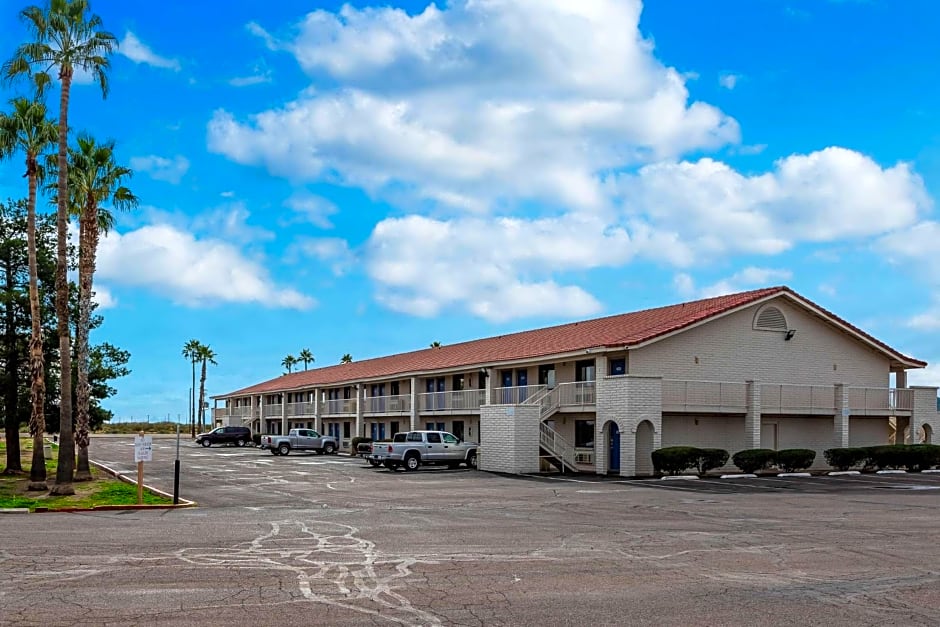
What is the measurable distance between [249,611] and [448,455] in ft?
92.1

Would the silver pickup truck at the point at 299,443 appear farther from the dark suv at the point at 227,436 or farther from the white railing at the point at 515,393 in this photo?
the white railing at the point at 515,393

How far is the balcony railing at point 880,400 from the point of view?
→ 38.5 m

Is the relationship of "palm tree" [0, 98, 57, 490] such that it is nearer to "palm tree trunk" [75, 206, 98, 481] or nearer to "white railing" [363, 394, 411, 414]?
"palm tree trunk" [75, 206, 98, 481]

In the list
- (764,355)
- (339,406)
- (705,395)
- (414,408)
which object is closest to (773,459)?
(705,395)

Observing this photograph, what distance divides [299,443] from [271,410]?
20.9 m

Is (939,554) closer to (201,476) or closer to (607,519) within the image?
(607,519)

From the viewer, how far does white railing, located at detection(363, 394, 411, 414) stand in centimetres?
4997

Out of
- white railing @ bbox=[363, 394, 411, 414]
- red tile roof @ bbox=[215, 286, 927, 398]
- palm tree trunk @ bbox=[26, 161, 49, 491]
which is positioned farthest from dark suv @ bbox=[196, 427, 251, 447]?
palm tree trunk @ bbox=[26, 161, 49, 491]

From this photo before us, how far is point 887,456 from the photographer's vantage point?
118ft

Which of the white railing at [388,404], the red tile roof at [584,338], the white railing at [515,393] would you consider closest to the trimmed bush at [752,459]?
the red tile roof at [584,338]

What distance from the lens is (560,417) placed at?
38.4 meters

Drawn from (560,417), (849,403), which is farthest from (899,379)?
(560,417)

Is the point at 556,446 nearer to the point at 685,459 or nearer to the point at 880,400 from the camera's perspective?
the point at 685,459

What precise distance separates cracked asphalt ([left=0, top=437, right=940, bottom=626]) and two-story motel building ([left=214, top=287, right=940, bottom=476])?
32.9 feet
